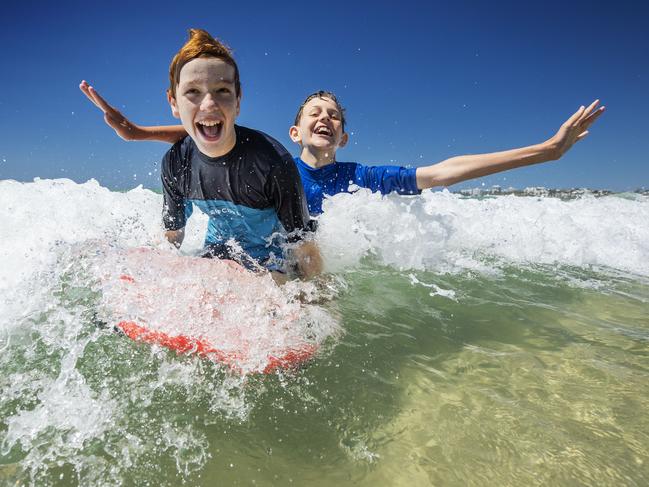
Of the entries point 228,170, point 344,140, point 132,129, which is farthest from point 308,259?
point 344,140

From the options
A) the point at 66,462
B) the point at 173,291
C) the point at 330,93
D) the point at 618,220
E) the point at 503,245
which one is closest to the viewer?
the point at 66,462

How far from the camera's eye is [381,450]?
65.3 inches

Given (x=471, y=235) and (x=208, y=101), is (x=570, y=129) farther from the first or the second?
(x=471, y=235)

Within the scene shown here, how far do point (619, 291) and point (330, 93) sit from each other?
3.83m

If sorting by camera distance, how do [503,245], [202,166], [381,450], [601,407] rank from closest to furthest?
1. [381,450]
2. [601,407]
3. [202,166]
4. [503,245]

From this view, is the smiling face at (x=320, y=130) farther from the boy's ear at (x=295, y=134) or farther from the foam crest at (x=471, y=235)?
the foam crest at (x=471, y=235)

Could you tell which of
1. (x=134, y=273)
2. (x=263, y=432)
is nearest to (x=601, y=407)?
(x=263, y=432)

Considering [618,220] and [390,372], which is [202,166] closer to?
[390,372]

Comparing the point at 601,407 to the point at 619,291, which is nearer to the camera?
the point at 601,407

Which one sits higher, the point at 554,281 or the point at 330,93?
the point at 330,93

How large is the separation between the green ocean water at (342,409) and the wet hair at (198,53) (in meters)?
1.51

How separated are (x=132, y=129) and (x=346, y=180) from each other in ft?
7.22

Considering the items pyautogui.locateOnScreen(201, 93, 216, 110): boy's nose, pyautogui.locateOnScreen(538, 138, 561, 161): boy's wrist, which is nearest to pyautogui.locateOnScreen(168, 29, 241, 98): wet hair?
pyautogui.locateOnScreen(201, 93, 216, 110): boy's nose

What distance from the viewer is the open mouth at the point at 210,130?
263cm
